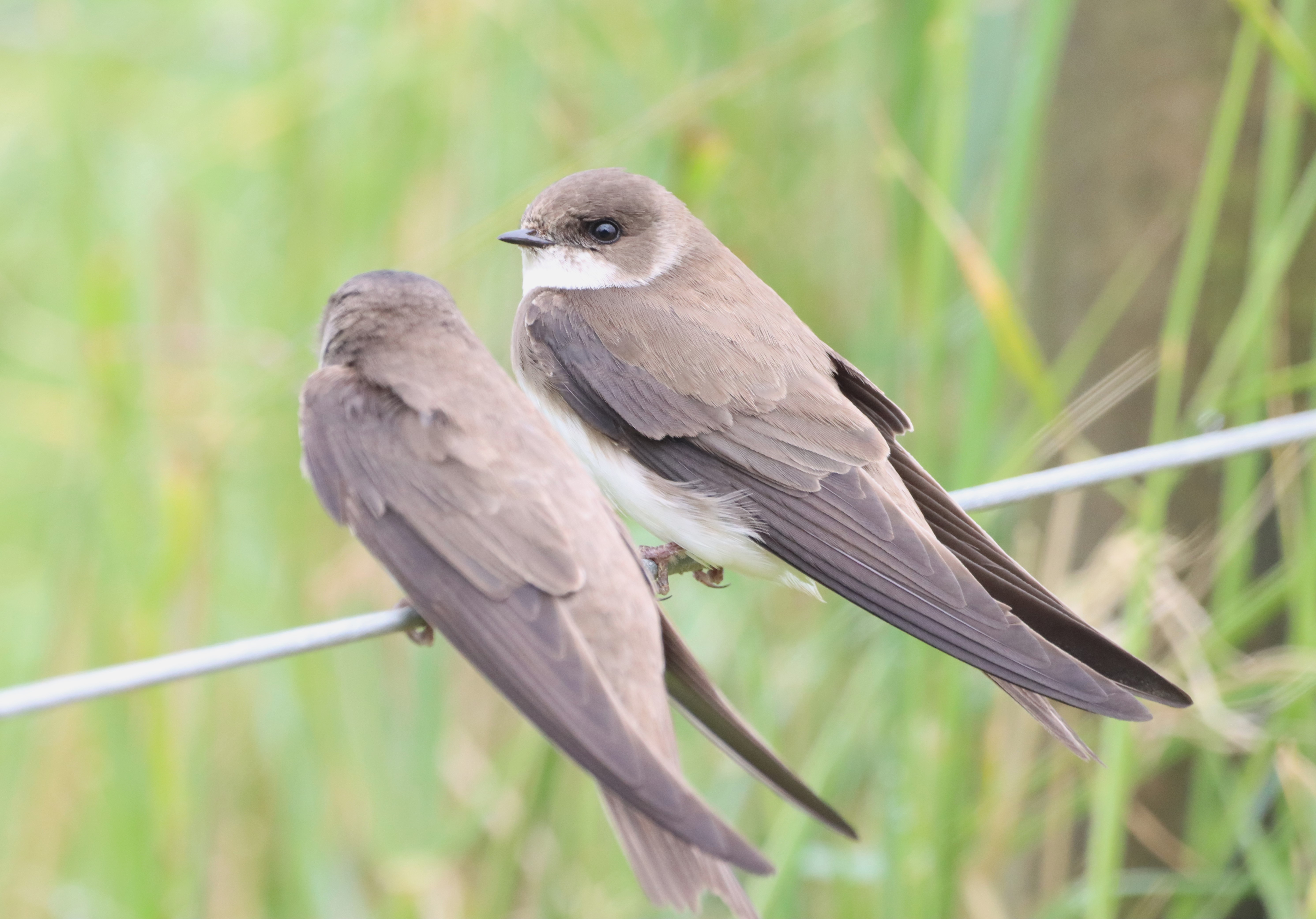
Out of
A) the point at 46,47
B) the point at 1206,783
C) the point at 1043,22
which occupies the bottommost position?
the point at 1206,783

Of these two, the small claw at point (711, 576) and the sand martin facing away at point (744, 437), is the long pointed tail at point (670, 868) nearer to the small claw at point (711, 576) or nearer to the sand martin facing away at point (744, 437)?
the sand martin facing away at point (744, 437)

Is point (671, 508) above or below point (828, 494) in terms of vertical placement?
below

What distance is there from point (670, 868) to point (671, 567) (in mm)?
982

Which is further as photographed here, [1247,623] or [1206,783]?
[1206,783]

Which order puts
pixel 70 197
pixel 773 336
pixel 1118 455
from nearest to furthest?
pixel 1118 455, pixel 773 336, pixel 70 197

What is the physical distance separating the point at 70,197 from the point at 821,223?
1591mm

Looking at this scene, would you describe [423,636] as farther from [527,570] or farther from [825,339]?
[825,339]

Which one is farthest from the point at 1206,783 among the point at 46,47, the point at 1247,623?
the point at 46,47

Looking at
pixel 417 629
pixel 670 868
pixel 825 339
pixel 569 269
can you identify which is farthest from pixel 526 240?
pixel 670 868

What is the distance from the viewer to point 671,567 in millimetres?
2271

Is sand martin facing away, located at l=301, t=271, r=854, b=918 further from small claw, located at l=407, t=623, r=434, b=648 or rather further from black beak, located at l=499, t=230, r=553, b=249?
black beak, located at l=499, t=230, r=553, b=249

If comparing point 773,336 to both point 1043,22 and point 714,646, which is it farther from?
point 714,646

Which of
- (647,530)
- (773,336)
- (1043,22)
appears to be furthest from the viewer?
(647,530)

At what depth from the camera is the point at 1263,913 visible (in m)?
2.69
